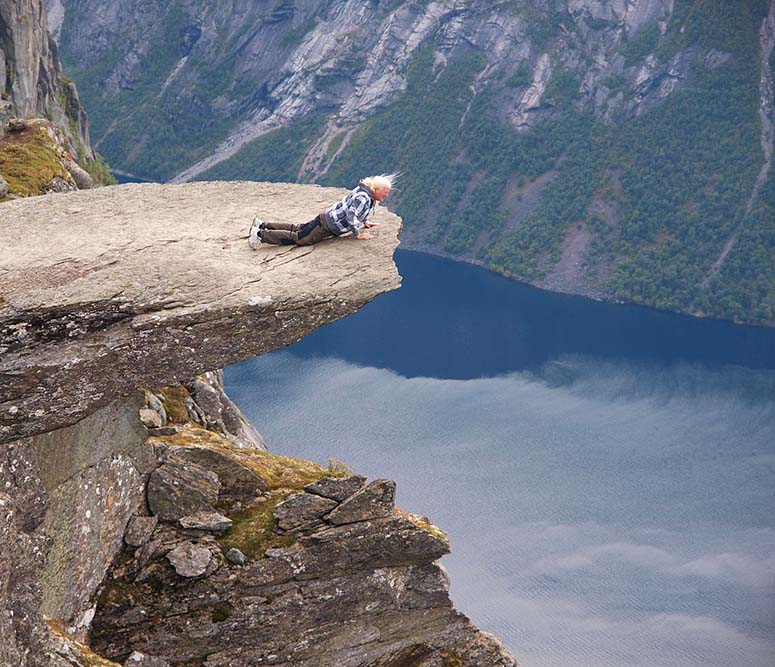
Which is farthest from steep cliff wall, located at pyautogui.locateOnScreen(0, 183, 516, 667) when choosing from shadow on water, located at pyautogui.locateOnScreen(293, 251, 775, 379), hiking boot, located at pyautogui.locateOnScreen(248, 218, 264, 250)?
shadow on water, located at pyautogui.locateOnScreen(293, 251, 775, 379)

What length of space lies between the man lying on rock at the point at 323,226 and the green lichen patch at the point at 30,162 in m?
12.4

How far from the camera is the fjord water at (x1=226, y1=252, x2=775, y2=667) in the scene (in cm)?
7344

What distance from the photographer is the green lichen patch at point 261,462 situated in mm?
21766

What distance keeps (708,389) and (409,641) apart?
11403cm

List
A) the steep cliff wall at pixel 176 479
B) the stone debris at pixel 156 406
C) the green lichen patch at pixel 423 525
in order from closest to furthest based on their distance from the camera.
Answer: the steep cliff wall at pixel 176 479
the green lichen patch at pixel 423 525
the stone debris at pixel 156 406

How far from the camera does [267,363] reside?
11669 centimetres

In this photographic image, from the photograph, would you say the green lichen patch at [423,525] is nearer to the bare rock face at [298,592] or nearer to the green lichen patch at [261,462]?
the bare rock face at [298,592]

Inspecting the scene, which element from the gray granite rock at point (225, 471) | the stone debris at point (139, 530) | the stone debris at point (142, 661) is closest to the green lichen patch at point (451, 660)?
the gray granite rock at point (225, 471)

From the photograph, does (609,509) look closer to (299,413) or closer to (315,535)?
(299,413)

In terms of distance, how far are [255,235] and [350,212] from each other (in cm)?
209

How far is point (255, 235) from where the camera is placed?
2019 cm

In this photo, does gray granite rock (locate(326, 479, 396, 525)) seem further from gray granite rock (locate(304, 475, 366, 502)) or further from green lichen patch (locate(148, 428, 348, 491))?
green lichen patch (locate(148, 428, 348, 491))

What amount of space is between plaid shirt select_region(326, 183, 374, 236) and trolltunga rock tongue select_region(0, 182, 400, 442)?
0.42 meters

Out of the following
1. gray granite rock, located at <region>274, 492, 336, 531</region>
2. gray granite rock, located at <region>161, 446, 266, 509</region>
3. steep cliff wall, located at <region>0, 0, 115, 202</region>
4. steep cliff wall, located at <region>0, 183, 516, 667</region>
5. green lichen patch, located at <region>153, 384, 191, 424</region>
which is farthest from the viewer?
steep cliff wall, located at <region>0, 0, 115, 202</region>
